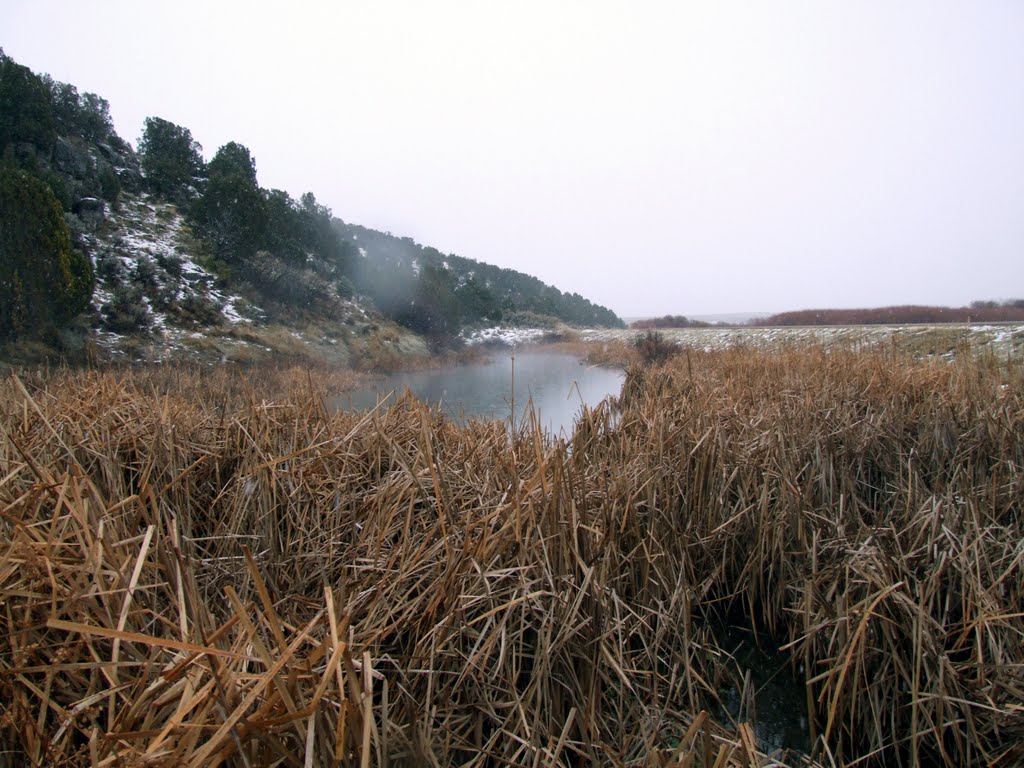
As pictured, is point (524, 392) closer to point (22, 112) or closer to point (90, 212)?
point (90, 212)

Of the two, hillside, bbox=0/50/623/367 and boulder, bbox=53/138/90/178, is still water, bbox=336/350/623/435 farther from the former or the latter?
boulder, bbox=53/138/90/178

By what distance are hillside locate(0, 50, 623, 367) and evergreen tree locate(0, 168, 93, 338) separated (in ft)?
0.10

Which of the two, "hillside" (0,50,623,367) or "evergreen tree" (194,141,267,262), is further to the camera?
"evergreen tree" (194,141,267,262)

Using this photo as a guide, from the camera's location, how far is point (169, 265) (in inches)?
837

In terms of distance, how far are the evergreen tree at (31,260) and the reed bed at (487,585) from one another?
11.3 m

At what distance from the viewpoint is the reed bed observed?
1.16 m

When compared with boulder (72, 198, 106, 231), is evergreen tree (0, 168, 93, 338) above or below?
below

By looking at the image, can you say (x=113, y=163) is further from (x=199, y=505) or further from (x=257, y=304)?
(x=199, y=505)

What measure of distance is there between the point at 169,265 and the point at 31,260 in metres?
10.1

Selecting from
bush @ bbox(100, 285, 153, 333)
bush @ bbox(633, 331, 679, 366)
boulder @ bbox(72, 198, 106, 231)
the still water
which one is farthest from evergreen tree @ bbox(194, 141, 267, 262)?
bush @ bbox(633, 331, 679, 366)

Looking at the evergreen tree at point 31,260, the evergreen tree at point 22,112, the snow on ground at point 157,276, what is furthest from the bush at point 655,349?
the evergreen tree at point 22,112

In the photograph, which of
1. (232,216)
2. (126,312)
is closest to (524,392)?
(126,312)

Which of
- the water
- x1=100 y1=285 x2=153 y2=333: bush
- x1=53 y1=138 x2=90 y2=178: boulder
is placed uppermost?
x1=53 y1=138 x2=90 y2=178: boulder

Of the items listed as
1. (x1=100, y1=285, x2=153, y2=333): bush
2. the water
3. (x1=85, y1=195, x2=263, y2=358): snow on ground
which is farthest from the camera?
(x1=85, y1=195, x2=263, y2=358): snow on ground
